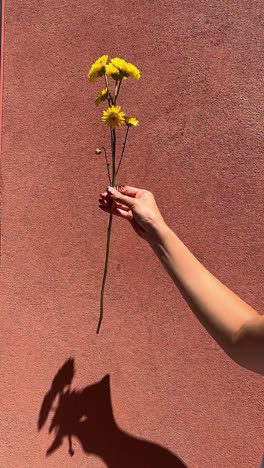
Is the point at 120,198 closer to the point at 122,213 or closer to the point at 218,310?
the point at 122,213


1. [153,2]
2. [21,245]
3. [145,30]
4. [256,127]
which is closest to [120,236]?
[21,245]

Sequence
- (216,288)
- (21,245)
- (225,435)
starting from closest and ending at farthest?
(216,288)
(225,435)
(21,245)

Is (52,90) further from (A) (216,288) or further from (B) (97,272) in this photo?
(A) (216,288)

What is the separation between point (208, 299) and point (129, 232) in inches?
27.5

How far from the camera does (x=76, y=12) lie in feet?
5.39

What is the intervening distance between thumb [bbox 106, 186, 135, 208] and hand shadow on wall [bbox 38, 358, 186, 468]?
29.9 inches

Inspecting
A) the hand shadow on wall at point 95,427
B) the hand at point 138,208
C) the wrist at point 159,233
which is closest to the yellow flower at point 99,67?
the hand at point 138,208

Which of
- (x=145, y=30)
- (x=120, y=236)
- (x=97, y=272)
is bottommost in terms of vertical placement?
(x=97, y=272)

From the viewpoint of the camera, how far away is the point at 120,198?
1.13 m

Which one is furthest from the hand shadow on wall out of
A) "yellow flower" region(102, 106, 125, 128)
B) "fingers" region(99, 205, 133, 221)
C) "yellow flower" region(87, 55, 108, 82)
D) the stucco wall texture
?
"yellow flower" region(87, 55, 108, 82)

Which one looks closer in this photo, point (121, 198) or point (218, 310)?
point (218, 310)

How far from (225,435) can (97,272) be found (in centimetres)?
73

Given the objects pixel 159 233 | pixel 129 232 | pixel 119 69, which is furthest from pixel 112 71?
pixel 129 232

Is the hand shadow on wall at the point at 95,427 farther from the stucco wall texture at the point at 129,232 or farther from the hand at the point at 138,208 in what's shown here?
the hand at the point at 138,208
